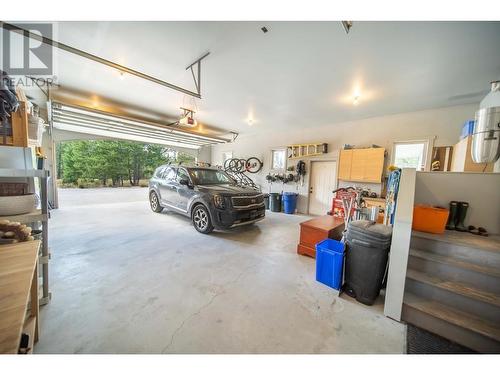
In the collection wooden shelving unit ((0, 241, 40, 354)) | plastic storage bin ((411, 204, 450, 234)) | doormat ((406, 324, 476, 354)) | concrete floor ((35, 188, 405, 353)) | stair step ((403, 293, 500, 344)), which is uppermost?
plastic storage bin ((411, 204, 450, 234))

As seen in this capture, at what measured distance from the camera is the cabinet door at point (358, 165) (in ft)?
16.7

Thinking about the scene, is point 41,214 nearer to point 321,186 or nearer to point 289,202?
point 289,202

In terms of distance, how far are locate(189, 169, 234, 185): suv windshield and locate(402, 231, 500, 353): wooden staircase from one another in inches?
154

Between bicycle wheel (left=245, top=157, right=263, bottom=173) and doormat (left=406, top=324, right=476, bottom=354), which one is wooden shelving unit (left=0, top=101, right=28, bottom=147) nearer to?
doormat (left=406, top=324, right=476, bottom=354)

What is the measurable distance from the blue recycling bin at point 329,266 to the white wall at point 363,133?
3.99 meters

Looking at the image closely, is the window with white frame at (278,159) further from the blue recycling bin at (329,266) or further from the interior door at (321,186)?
the blue recycling bin at (329,266)

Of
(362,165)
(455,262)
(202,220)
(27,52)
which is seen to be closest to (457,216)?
(455,262)

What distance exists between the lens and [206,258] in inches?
114

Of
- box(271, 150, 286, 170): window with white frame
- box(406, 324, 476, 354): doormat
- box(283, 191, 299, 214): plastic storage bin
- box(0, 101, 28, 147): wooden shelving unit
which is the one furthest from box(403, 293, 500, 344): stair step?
box(271, 150, 286, 170): window with white frame

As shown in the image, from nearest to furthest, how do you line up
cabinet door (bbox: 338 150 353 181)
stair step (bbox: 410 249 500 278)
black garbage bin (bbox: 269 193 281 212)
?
stair step (bbox: 410 249 500 278) → cabinet door (bbox: 338 150 353 181) → black garbage bin (bbox: 269 193 281 212)

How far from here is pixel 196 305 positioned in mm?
1864

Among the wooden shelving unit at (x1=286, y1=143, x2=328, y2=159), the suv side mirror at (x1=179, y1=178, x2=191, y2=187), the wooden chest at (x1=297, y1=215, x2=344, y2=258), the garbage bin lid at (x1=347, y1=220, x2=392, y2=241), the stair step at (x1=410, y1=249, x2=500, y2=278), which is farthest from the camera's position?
the wooden shelving unit at (x1=286, y1=143, x2=328, y2=159)

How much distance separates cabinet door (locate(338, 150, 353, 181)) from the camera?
5.32 meters
